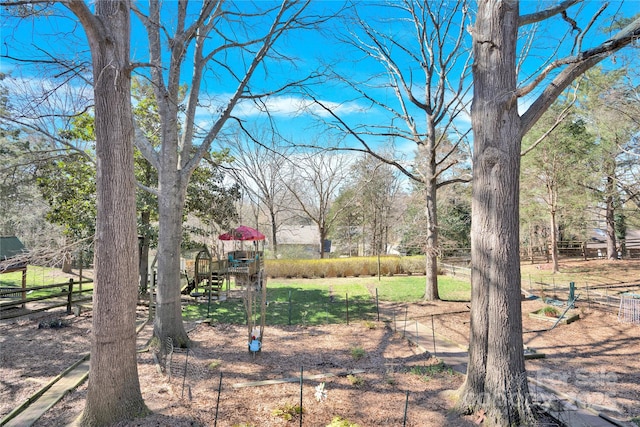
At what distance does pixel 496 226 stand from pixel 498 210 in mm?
204

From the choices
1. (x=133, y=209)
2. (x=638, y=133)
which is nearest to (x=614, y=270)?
(x=638, y=133)

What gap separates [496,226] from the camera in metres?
4.42

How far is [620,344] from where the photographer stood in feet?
24.5

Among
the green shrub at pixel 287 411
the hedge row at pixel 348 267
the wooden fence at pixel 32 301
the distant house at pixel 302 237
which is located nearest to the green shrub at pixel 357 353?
the green shrub at pixel 287 411

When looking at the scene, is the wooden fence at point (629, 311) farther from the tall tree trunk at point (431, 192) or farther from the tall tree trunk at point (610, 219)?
the tall tree trunk at point (610, 219)

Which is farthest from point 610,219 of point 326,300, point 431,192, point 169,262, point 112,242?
point 112,242

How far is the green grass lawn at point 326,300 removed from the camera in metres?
10.5

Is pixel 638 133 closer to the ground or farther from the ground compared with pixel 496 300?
farther from the ground

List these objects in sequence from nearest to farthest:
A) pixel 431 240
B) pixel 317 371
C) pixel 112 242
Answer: pixel 112 242, pixel 317 371, pixel 431 240

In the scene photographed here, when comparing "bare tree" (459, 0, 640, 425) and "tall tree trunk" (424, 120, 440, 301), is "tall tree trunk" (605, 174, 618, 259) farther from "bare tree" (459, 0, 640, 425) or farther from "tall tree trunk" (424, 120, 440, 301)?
"bare tree" (459, 0, 640, 425)

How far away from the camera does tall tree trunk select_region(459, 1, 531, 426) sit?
4.25 meters

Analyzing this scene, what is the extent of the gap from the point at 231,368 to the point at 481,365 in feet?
13.5

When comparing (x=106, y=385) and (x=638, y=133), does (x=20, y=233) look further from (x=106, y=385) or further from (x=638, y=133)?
(x=638, y=133)

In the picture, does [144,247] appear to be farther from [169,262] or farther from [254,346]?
[254,346]
